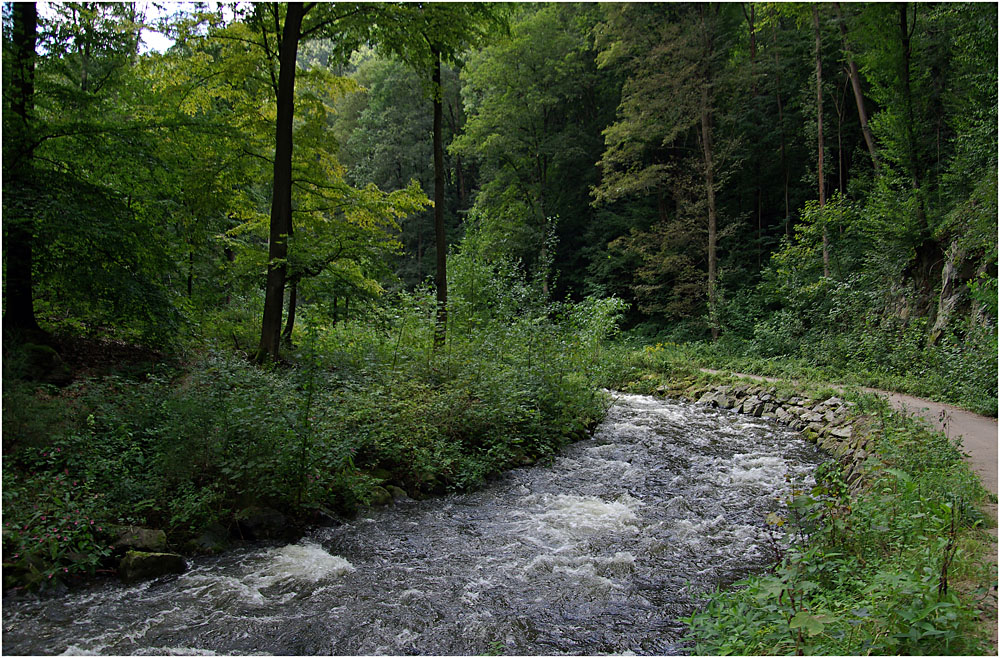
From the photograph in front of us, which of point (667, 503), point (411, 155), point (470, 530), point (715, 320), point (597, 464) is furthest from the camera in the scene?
point (411, 155)

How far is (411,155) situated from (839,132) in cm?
2143

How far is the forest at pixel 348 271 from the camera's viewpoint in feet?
17.1

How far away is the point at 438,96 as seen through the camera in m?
10.6

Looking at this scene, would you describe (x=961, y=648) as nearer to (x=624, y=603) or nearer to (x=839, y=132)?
(x=624, y=603)

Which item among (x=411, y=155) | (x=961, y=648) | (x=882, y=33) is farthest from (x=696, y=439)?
(x=411, y=155)

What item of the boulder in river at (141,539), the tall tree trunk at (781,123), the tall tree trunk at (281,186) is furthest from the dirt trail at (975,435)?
the tall tree trunk at (781,123)

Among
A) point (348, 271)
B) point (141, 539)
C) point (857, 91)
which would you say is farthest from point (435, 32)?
point (857, 91)

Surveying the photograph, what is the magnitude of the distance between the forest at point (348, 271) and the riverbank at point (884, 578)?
169cm

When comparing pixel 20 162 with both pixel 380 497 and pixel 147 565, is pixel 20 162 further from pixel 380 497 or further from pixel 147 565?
pixel 380 497

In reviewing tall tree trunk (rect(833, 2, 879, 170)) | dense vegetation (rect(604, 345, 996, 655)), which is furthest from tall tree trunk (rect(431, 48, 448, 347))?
tall tree trunk (rect(833, 2, 879, 170))

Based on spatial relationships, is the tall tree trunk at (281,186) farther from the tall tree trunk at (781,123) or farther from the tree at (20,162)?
the tall tree trunk at (781,123)

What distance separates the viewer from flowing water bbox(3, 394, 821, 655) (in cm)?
351

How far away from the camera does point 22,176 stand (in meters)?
5.46

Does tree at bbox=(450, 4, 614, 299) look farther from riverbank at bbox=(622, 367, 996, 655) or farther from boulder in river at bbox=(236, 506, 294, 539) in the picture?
riverbank at bbox=(622, 367, 996, 655)
